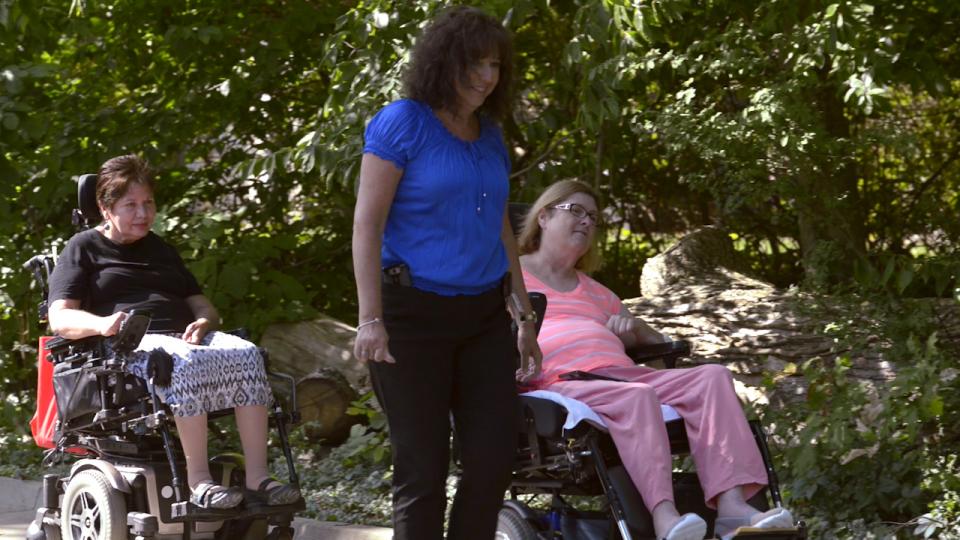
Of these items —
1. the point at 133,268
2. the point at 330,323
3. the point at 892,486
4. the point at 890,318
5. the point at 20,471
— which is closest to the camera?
the point at 892,486

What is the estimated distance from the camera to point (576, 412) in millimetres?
4355

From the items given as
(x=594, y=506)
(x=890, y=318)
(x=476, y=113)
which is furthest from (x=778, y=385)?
(x=476, y=113)

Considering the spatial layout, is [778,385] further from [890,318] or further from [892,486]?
[892,486]

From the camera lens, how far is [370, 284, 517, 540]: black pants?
3.77 metres

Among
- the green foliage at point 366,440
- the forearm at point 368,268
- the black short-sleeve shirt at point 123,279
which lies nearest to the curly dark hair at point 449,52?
the forearm at point 368,268

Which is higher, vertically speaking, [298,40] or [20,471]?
[298,40]

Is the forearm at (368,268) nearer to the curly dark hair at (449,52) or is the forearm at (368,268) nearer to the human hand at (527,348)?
the curly dark hair at (449,52)

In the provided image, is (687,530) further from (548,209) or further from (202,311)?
(202,311)

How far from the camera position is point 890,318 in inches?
246

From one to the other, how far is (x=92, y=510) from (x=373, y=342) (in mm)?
2268

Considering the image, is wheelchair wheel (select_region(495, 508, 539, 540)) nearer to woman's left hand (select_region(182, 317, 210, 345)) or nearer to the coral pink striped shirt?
the coral pink striped shirt

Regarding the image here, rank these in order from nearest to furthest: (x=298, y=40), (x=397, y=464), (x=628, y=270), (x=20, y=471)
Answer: (x=397, y=464) → (x=20, y=471) → (x=298, y=40) → (x=628, y=270)

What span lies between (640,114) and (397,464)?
12.1 ft

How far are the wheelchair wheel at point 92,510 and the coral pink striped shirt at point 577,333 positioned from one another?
5.73 ft
